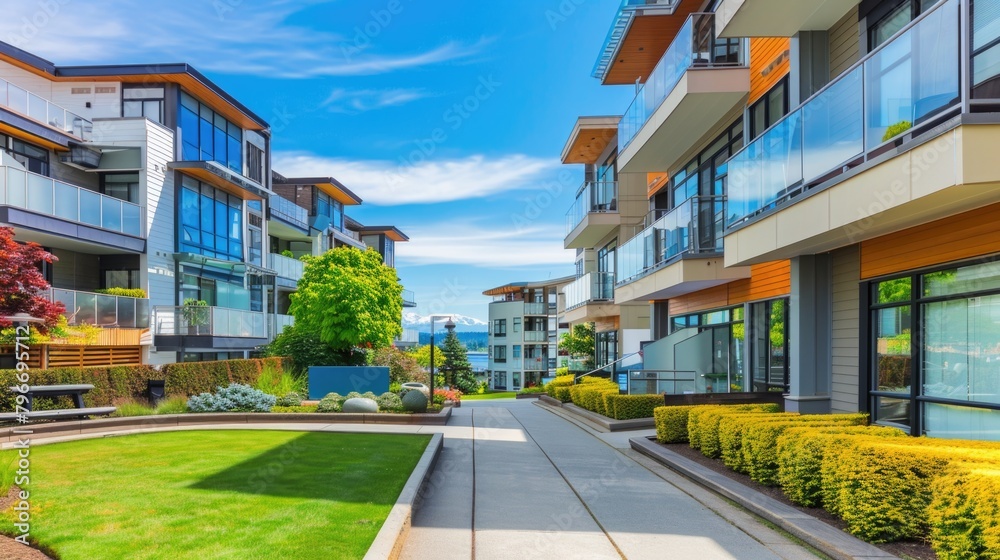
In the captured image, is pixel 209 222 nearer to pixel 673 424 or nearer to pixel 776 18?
pixel 673 424

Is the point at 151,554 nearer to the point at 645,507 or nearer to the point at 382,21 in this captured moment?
the point at 645,507

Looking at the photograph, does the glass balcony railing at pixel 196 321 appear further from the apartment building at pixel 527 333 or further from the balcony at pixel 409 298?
the apartment building at pixel 527 333

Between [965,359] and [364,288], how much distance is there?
2691cm

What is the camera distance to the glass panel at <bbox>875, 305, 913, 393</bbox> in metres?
10.2

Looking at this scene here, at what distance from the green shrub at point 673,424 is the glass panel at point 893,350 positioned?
3.53 meters

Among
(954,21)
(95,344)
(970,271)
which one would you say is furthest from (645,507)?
(95,344)

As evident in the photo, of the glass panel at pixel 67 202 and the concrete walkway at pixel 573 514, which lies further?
the glass panel at pixel 67 202

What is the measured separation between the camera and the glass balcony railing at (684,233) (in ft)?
55.3

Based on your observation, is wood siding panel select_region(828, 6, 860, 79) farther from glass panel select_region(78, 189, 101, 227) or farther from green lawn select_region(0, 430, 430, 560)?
glass panel select_region(78, 189, 101, 227)

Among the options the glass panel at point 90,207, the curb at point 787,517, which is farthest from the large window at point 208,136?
the curb at point 787,517

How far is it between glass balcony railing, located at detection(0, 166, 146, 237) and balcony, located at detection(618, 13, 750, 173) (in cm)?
1740

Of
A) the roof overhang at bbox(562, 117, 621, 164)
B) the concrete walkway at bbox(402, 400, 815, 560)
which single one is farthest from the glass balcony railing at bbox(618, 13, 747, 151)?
the roof overhang at bbox(562, 117, 621, 164)

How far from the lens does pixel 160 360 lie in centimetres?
2719

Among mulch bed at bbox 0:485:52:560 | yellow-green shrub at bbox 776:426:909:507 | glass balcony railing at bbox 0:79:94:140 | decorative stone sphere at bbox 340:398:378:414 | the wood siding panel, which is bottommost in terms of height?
decorative stone sphere at bbox 340:398:378:414
